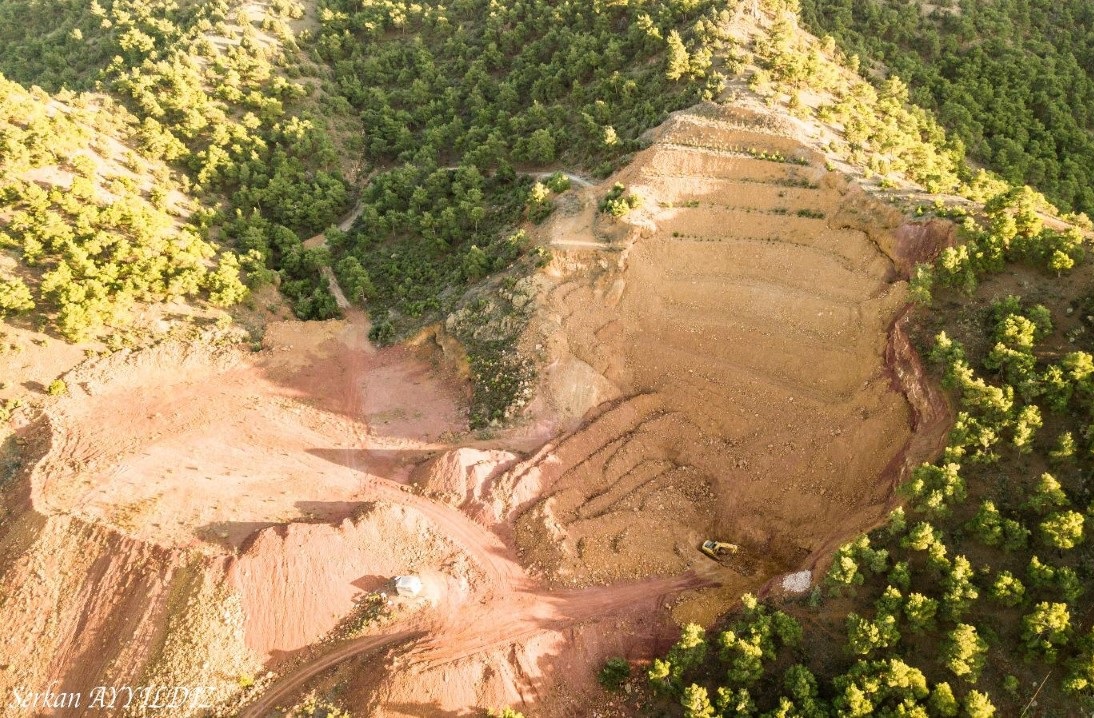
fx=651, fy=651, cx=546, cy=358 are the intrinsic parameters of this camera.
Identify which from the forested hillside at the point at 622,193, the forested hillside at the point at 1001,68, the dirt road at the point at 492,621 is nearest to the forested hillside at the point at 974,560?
the forested hillside at the point at 622,193

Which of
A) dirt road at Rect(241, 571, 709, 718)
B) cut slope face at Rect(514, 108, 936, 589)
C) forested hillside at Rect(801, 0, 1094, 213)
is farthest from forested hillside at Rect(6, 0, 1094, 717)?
dirt road at Rect(241, 571, 709, 718)

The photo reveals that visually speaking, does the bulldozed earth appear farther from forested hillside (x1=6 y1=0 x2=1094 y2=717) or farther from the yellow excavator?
forested hillside (x1=6 y1=0 x2=1094 y2=717)

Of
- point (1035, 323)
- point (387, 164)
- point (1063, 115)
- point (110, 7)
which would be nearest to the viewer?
point (1035, 323)

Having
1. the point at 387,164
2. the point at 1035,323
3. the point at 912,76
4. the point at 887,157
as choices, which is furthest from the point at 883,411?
the point at 387,164

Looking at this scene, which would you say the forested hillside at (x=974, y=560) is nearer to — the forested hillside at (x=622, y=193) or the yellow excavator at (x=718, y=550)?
the forested hillside at (x=622, y=193)

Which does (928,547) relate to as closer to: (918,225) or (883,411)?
(883,411)

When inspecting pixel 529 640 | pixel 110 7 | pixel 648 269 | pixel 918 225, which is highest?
pixel 110 7

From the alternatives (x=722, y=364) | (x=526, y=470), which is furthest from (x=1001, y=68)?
(x=526, y=470)
